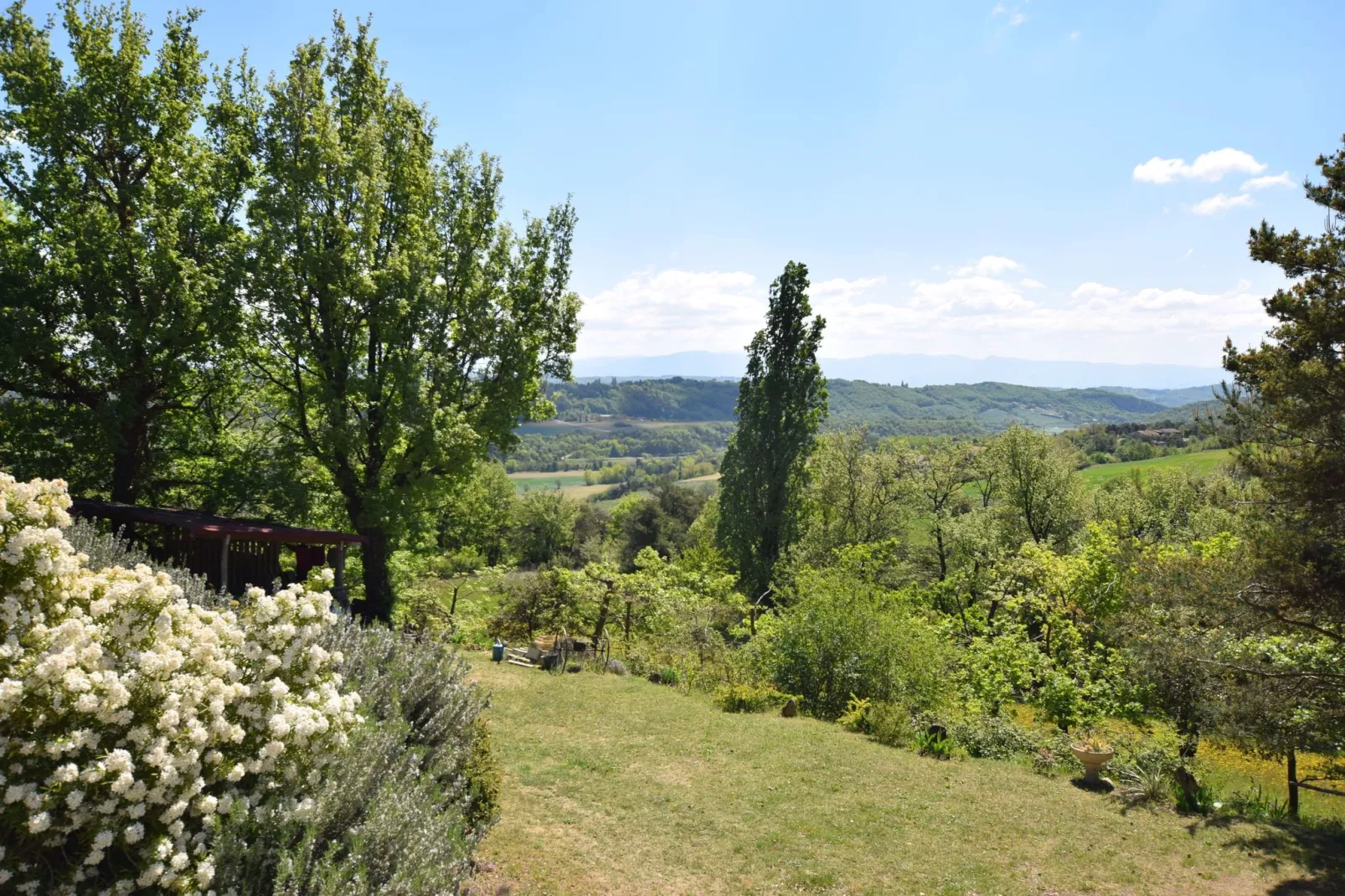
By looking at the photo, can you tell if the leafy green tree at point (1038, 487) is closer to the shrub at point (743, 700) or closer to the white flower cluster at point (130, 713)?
the shrub at point (743, 700)

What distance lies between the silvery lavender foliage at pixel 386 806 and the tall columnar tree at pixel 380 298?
927cm

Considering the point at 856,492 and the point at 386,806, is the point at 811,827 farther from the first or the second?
the point at 856,492

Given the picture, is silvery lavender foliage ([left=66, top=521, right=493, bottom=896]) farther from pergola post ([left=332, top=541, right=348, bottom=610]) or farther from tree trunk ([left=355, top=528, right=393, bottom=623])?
tree trunk ([left=355, top=528, right=393, bottom=623])

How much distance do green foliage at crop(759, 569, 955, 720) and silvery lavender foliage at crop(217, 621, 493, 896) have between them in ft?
40.8

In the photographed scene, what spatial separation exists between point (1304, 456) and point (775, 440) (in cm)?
2346

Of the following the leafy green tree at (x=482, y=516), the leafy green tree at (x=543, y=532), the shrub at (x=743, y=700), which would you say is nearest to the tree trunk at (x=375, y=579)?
the leafy green tree at (x=482, y=516)

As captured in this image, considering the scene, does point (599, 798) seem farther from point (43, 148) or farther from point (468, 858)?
point (43, 148)

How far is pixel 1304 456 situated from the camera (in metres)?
10.3

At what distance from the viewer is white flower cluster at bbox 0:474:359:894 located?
373cm

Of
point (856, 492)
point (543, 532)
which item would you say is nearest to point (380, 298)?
point (856, 492)

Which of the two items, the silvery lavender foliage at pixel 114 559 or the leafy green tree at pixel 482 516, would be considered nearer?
the silvery lavender foliage at pixel 114 559

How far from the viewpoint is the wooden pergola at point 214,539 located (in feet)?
40.0

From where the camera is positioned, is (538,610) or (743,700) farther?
(538,610)

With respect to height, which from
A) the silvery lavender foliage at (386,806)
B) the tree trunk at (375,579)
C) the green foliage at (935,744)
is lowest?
the green foliage at (935,744)
